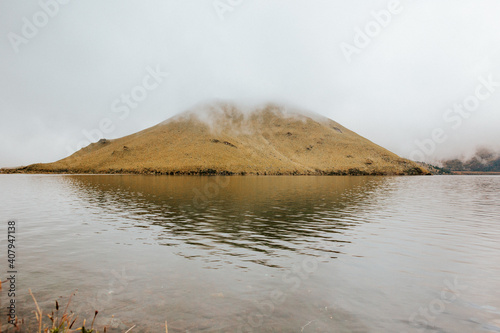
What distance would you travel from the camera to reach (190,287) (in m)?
12.9

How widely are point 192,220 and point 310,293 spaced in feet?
64.2

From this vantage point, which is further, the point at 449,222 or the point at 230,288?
the point at 449,222

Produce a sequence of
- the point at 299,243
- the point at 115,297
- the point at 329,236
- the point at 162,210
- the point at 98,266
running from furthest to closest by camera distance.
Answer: the point at 162,210, the point at 329,236, the point at 299,243, the point at 98,266, the point at 115,297

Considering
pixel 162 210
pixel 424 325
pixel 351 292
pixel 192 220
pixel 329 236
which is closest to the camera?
pixel 424 325

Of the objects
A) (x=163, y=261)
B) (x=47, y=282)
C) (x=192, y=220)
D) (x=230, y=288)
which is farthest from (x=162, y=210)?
(x=230, y=288)

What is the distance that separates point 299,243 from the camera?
21.1m

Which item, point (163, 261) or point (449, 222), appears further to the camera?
point (449, 222)

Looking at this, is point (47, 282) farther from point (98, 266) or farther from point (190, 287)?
point (190, 287)

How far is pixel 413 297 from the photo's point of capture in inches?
483

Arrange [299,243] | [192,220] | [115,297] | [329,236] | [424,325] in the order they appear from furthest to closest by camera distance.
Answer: [192,220] → [329,236] → [299,243] → [115,297] → [424,325]

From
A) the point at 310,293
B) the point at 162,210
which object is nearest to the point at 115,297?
the point at 310,293

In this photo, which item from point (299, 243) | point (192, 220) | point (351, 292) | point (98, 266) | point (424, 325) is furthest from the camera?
point (192, 220)

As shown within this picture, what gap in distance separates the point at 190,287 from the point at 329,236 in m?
14.3

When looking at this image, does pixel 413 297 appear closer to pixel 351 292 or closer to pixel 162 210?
pixel 351 292
